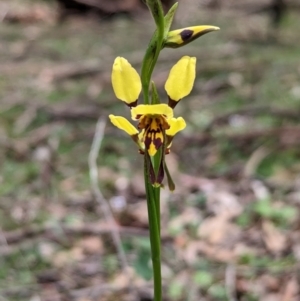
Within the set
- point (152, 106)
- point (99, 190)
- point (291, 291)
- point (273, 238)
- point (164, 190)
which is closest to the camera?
point (152, 106)

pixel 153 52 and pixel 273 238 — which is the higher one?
pixel 153 52

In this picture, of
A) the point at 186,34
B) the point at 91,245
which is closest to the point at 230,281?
the point at 91,245

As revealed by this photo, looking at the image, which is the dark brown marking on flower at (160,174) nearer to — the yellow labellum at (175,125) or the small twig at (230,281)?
the yellow labellum at (175,125)

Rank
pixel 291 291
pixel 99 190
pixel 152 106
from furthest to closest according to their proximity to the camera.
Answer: pixel 99 190
pixel 291 291
pixel 152 106

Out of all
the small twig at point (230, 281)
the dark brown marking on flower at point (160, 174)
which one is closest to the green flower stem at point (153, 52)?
the dark brown marking on flower at point (160, 174)

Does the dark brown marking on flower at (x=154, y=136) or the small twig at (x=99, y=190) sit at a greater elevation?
the dark brown marking on flower at (x=154, y=136)

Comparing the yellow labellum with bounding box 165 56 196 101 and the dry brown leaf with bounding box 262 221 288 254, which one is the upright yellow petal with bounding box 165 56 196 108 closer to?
the yellow labellum with bounding box 165 56 196 101

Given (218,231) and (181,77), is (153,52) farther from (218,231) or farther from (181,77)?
(218,231)
